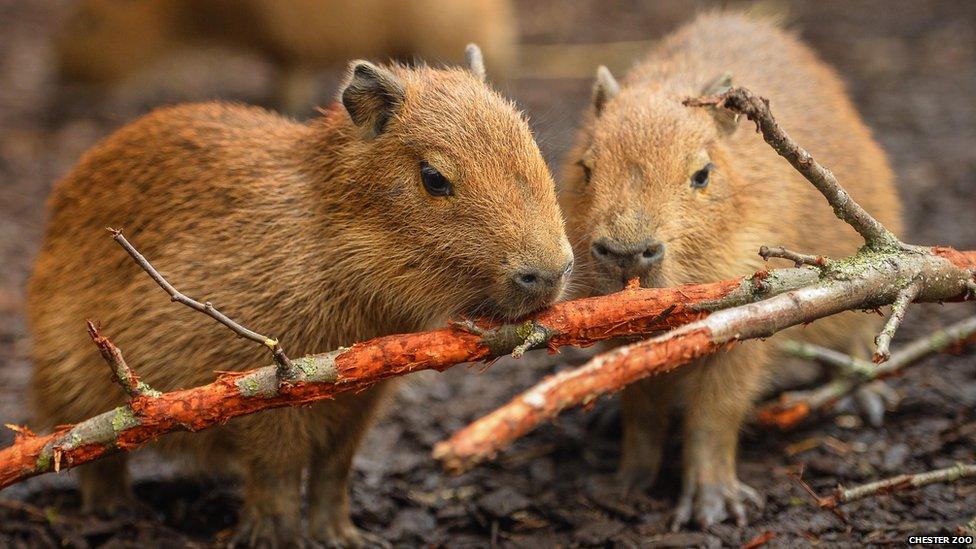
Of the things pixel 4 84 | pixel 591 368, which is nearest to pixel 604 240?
pixel 591 368

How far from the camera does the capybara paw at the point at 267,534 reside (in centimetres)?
481

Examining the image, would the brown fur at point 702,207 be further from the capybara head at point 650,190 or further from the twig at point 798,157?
the twig at point 798,157

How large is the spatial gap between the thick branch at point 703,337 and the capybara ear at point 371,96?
5.55 ft

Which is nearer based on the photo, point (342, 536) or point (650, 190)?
point (650, 190)

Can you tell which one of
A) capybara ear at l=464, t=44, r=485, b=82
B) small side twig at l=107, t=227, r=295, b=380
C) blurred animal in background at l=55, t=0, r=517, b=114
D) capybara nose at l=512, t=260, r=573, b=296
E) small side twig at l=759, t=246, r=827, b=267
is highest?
blurred animal in background at l=55, t=0, r=517, b=114

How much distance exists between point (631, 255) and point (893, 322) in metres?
1.18

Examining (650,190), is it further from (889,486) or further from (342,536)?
(342,536)

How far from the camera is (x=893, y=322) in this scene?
11.8 ft

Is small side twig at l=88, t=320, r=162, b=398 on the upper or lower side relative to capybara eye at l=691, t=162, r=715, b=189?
lower

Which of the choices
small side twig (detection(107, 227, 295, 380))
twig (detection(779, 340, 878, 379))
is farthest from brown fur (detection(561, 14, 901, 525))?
small side twig (detection(107, 227, 295, 380))

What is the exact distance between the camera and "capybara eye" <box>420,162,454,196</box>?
414 cm

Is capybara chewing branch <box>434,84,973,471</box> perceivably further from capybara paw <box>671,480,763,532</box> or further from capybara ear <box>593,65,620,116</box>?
capybara ear <box>593,65,620,116</box>

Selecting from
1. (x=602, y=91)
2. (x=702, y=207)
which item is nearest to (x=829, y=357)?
(x=702, y=207)

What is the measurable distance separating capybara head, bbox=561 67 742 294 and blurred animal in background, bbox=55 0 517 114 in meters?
6.19
